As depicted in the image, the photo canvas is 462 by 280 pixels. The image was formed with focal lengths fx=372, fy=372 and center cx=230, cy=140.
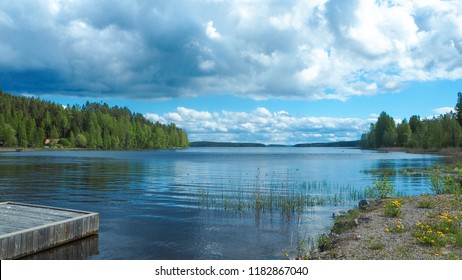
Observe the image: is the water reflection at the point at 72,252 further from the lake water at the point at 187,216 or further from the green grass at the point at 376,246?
the green grass at the point at 376,246

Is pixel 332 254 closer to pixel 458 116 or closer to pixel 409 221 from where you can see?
pixel 409 221

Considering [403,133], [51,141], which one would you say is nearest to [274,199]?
[51,141]

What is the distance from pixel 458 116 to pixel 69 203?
148726 mm

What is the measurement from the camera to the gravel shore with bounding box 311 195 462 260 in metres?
12.0

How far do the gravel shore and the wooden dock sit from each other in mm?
10638

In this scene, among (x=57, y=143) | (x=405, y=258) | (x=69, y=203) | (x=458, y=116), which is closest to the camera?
(x=405, y=258)

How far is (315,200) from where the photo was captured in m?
29.4

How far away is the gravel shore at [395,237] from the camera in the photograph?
12.0 m

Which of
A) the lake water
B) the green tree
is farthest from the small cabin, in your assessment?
the green tree

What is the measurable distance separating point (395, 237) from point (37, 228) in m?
14.0

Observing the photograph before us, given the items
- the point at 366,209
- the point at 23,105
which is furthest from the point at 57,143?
the point at 366,209

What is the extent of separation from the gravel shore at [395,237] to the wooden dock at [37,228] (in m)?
10.6

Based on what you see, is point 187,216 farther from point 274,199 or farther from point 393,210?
point 393,210

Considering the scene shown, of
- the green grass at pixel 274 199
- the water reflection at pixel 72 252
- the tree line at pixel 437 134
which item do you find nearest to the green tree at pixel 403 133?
the tree line at pixel 437 134
